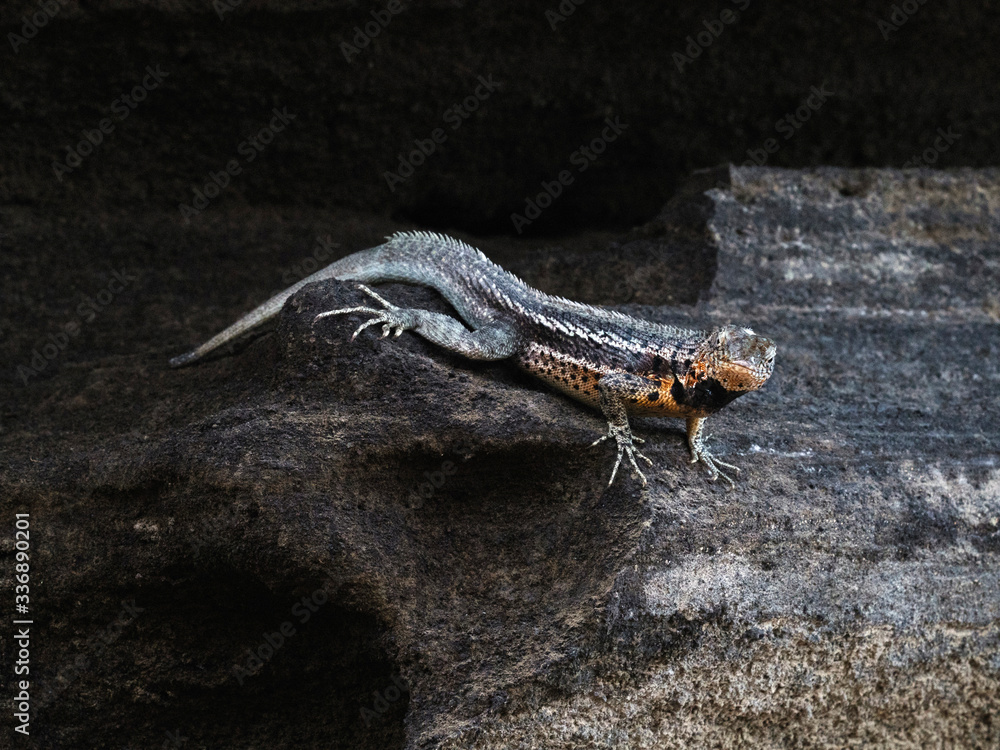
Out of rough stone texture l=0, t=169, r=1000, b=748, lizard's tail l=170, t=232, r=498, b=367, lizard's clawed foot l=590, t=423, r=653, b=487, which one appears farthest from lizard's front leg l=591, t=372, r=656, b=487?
lizard's tail l=170, t=232, r=498, b=367

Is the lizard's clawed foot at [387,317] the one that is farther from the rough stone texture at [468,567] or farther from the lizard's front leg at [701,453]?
the lizard's front leg at [701,453]

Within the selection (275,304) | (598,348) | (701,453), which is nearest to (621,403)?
(598,348)

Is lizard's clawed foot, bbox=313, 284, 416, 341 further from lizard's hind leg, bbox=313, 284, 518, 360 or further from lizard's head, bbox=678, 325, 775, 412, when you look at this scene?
lizard's head, bbox=678, 325, 775, 412

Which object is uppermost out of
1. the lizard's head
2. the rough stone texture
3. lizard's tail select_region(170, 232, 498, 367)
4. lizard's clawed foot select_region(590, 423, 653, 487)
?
the lizard's head

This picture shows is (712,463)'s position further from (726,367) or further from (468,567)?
(468,567)

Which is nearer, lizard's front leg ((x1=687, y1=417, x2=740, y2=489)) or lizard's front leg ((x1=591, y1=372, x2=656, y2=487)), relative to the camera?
lizard's front leg ((x1=591, y1=372, x2=656, y2=487))
